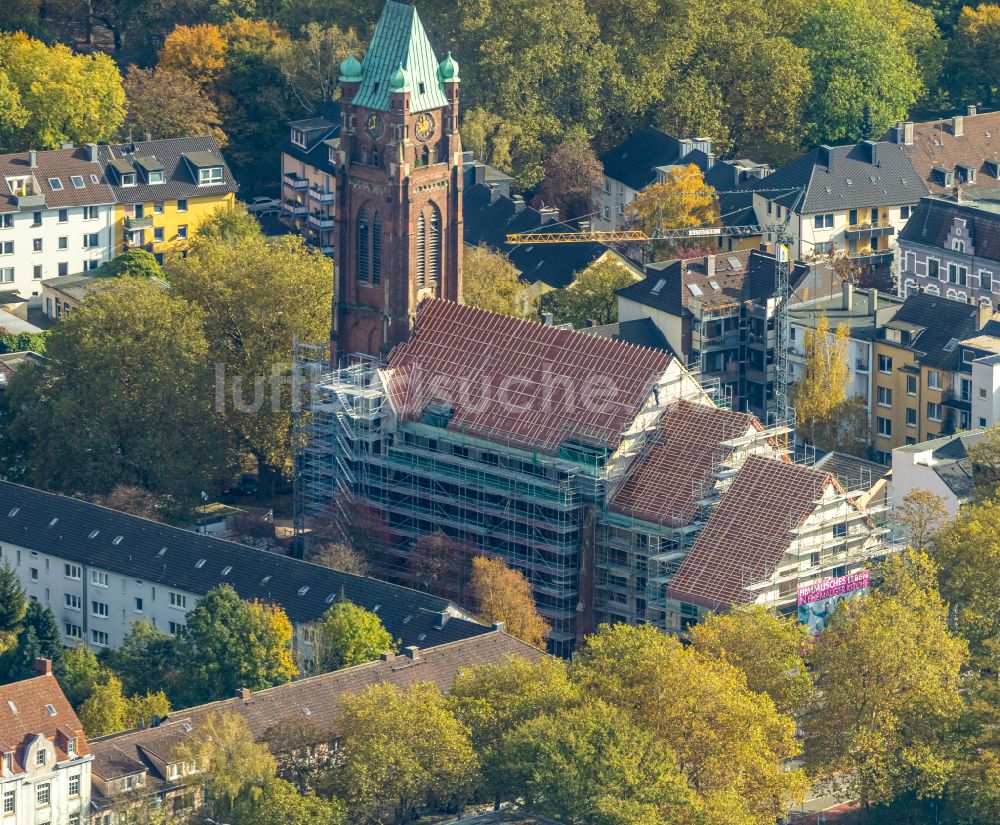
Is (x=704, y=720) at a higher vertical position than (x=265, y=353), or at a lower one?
lower

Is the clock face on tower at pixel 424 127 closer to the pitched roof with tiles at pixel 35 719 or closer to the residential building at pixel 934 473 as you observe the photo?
the residential building at pixel 934 473

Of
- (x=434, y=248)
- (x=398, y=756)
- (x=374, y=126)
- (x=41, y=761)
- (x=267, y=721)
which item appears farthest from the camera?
(x=434, y=248)

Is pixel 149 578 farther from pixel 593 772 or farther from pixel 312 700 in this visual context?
pixel 593 772

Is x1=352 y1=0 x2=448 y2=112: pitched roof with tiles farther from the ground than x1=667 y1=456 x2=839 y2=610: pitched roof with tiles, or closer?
farther from the ground

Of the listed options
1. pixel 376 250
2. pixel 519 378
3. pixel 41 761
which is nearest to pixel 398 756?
pixel 41 761

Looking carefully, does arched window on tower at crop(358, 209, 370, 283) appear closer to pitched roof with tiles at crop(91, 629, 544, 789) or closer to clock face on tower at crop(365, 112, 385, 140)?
clock face on tower at crop(365, 112, 385, 140)

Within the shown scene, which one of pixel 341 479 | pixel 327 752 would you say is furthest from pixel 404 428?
pixel 327 752

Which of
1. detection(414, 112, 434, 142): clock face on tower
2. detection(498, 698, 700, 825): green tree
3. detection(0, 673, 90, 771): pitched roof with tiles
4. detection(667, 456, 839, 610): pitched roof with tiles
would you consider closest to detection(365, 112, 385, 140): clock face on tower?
detection(414, 112, 434, 142): clock face on tower
